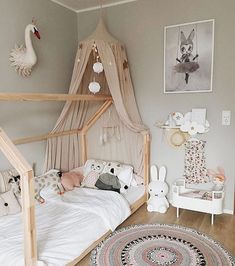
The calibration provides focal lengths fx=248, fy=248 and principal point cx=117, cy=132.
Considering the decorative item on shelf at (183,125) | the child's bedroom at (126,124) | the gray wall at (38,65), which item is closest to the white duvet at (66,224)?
the child's bedroom at (126,124)

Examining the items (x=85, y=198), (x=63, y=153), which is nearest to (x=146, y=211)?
(x=85, y=198)

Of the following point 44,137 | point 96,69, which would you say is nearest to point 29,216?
→ point 44,137

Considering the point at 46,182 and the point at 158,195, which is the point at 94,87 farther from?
the point at 158,195

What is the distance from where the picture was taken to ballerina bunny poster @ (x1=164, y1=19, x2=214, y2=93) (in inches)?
115

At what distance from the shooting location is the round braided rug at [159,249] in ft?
6.93

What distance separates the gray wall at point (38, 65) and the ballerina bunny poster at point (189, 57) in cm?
140

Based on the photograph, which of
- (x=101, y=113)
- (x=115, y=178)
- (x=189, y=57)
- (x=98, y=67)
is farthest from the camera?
(x=101, y=113)

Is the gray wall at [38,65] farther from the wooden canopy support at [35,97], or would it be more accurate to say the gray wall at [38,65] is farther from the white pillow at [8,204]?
the wooden canopy support at [35,97]

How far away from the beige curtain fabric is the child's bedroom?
0.6 inches

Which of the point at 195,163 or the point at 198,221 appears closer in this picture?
the point at 198,221

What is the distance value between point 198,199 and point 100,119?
65.6 inches

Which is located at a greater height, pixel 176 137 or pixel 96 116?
pixel 96 116

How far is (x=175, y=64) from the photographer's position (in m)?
3.11

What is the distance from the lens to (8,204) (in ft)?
7.82
